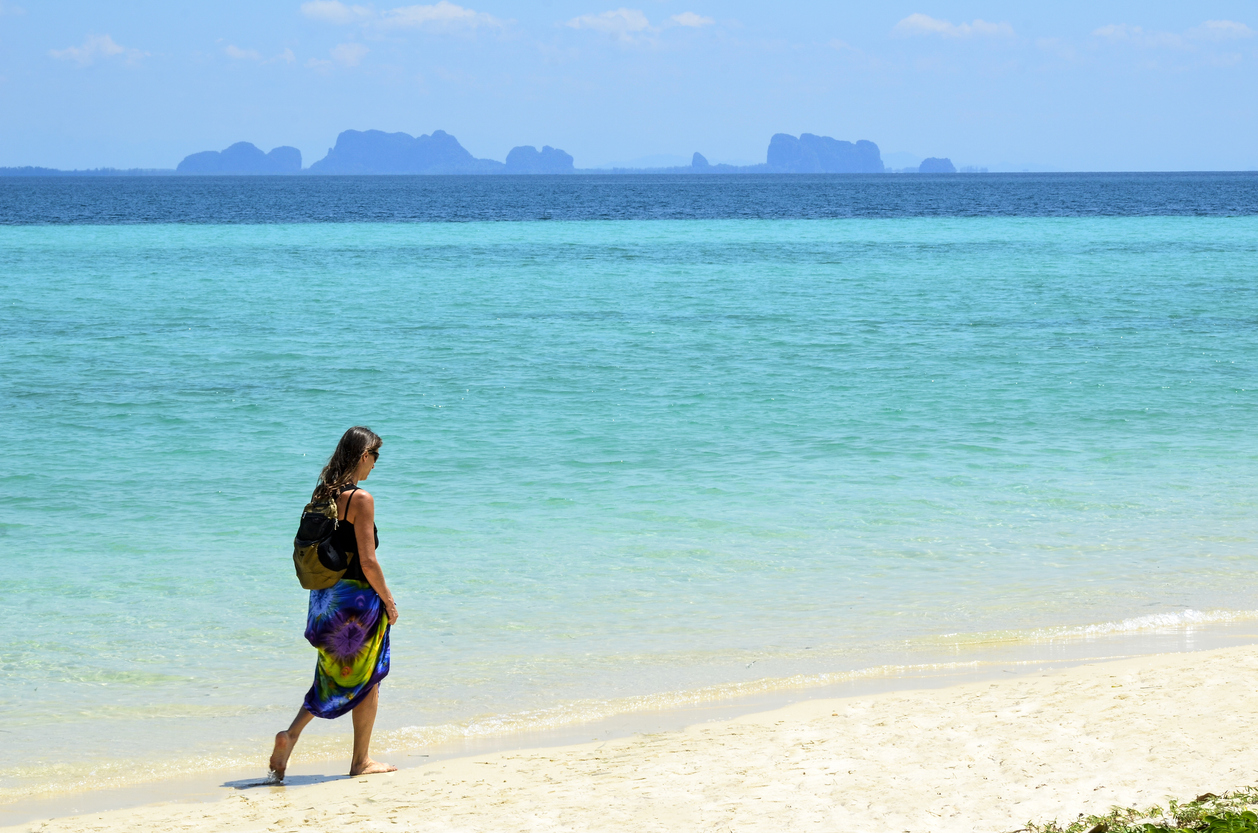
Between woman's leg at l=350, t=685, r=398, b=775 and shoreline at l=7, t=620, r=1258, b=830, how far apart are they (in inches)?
4.1

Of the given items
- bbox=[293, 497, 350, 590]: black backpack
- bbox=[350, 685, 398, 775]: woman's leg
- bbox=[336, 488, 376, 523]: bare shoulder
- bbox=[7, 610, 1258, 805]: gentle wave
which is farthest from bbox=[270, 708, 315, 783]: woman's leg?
bbox=[336, 488, 376, 523]: bare shoulder

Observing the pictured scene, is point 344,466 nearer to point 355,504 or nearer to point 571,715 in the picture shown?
point 355,504

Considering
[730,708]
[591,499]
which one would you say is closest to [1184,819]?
[730,708]

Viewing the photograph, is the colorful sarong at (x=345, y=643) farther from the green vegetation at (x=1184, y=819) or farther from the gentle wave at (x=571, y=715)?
the green vegetation at (x=1184, y=819)

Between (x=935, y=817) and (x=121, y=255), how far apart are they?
47.0 meters

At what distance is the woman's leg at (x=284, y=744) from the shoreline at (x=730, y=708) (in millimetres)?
86

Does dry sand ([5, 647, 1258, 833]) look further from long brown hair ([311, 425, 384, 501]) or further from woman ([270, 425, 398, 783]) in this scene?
long brown hair ([311, 425, 384, 501])

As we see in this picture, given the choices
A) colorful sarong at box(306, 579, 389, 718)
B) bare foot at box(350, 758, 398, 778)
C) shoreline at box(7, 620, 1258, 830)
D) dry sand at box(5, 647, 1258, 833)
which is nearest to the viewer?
dry sand at box(5, 647, 1258, 833)

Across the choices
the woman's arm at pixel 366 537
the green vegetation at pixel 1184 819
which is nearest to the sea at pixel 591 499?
the woman's arm at pixel 366 537

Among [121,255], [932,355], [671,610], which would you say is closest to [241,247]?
[121,255]

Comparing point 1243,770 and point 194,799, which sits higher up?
point 1243,770

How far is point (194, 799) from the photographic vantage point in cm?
521

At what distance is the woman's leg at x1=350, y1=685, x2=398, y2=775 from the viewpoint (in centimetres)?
531

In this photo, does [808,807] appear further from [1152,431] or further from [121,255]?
[121,255]
